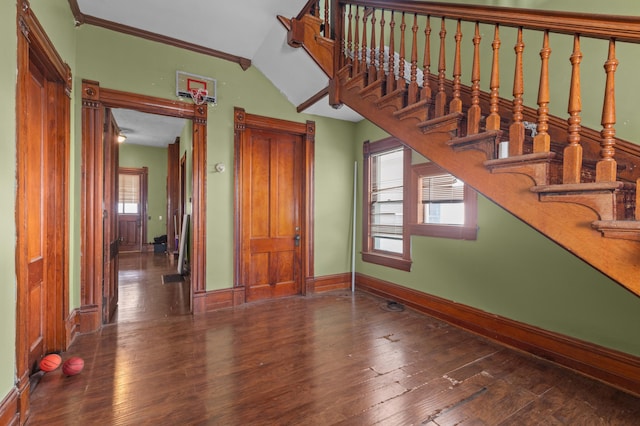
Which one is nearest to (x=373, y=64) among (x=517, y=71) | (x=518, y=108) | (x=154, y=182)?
(x=517, y=71)

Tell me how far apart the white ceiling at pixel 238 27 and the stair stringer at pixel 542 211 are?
178 cm

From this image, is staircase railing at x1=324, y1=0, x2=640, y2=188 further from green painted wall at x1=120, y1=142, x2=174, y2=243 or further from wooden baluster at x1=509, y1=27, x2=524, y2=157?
green painted wall at x1=120, y1=142, x2=174, y2=243

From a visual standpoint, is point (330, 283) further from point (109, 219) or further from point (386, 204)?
point (109, 219)

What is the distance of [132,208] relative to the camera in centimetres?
848

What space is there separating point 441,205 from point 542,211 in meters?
2.07

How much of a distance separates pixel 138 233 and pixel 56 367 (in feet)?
22.8

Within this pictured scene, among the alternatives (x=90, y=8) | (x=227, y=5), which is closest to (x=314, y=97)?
(x=227, y=5)

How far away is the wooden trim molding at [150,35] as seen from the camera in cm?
294

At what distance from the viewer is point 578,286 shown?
2371mm

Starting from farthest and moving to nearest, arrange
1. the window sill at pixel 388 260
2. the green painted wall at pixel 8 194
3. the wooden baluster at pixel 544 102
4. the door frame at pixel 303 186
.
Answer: the window sill at pixel 388 260, the door frame at pixel 303 186, the green painted wall at pixel 8 194, the wooden baluster at pixel 544 102

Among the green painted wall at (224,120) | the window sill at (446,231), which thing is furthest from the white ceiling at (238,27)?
the window sill at (446,231)

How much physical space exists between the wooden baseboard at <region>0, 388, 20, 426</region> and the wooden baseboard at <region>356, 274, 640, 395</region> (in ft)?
11.5

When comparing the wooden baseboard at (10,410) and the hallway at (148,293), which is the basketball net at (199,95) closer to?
the hallway at (148,293)

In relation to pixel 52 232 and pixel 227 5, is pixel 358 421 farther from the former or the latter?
pixel 227 5
